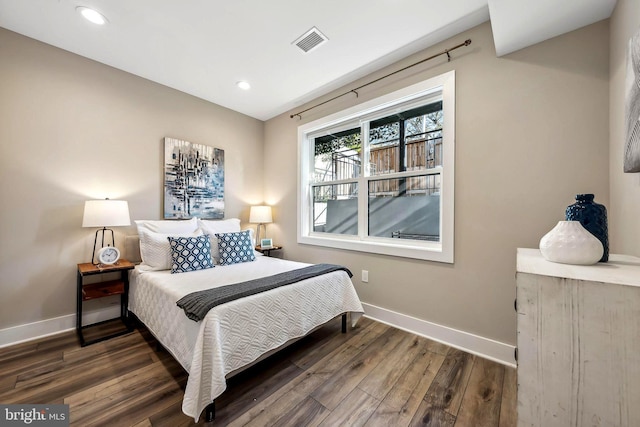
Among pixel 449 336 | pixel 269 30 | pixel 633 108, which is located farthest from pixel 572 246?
pixel 269 30

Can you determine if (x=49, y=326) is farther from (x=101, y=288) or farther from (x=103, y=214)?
(x=103, y=214)

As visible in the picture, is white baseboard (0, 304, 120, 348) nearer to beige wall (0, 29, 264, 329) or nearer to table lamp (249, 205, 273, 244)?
beige wall (0, 29, 264, 329)

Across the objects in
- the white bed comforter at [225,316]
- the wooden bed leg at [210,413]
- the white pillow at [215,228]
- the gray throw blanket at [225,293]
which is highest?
the white pillow at [215,228]

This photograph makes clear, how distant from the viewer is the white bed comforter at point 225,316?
4.40 ft

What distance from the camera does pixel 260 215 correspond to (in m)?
3.64

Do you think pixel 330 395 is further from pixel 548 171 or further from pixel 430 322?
pixel 548 171

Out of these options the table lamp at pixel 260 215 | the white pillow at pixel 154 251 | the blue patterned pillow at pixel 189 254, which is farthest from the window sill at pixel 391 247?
the white pillow at pixel 154 251

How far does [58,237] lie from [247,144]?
7.88 feet

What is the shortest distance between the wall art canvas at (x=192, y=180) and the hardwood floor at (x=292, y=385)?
1.52 meters

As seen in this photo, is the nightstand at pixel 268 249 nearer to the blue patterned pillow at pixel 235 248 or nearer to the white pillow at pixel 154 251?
the blue patterned pillow at pixel 235 248

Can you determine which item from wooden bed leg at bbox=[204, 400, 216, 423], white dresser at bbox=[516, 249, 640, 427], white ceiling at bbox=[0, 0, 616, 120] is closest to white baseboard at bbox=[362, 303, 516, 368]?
white dresser at bbox=[516, 249, 640, 427]

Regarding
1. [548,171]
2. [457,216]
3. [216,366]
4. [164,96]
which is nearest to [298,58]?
[164,96]

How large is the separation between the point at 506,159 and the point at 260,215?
116 inches

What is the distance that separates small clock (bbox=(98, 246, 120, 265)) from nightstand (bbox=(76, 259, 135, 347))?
1.9 inches
